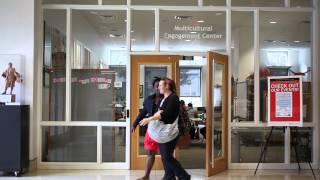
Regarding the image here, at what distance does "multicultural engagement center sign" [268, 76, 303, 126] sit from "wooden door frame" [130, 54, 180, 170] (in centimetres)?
167

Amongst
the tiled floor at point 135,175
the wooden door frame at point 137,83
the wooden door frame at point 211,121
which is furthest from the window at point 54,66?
the wooden door frame at point 211,121

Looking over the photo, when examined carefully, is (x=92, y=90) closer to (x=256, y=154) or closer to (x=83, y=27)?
(x=83, y=27)

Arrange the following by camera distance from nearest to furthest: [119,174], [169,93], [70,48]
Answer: [169,93]
[119,174]
[70,48]

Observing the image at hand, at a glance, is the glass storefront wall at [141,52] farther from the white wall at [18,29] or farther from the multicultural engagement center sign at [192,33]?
the white wall at [18,29]

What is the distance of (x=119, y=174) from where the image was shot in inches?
288

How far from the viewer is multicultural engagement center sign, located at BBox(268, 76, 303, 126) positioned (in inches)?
→ 282

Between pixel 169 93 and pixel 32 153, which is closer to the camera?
pixel 169 93

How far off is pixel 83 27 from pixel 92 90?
1181 mm

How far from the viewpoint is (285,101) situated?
726 centimetres

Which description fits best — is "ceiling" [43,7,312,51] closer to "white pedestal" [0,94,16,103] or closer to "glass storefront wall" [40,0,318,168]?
"glass storefront wall" [40,0,318,168]

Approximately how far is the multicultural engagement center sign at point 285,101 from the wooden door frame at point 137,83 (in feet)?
5.48

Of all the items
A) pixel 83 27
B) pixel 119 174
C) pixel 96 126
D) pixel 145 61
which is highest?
pixel 83 27

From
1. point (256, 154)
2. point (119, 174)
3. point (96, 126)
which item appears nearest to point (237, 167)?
point (256, 154)

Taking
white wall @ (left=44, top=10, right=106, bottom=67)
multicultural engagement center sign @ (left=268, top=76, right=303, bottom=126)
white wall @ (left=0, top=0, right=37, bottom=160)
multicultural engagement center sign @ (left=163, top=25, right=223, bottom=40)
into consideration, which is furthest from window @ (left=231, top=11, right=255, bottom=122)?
white wall @ (left=0, top=0, right=37, bottom=160)
